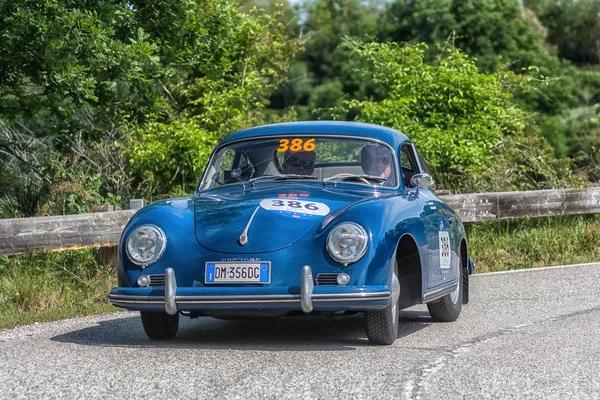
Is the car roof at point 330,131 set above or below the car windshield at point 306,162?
above

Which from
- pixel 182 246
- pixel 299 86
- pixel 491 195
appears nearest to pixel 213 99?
pixel 491 195

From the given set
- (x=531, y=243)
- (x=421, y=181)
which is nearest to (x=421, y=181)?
(x=421, y=181)

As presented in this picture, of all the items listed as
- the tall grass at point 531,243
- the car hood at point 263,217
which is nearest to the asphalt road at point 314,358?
the car hood at point 263,217

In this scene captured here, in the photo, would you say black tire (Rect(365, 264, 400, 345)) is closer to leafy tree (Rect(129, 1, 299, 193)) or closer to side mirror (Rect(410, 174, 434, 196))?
side mirror (Rect(410, 174, 434, 196))

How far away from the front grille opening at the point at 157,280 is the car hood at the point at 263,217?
0.35 meters

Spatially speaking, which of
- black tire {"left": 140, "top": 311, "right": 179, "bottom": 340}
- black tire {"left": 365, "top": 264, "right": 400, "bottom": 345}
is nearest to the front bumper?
black tire {"left": 365, "top": 264, "right": 400, "bottom": 345}

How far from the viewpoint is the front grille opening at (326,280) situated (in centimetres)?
699

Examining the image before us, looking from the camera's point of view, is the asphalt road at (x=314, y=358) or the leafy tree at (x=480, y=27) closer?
the asphalt road at (x=314, y=358)

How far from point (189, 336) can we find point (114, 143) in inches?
461

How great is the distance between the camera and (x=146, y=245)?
7410mm

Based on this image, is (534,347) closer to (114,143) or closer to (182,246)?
(182,246)

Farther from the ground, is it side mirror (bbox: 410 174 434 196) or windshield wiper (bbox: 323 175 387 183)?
windshield wiper (bbox: 323 175 387 183)

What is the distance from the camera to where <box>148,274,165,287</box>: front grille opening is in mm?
7272

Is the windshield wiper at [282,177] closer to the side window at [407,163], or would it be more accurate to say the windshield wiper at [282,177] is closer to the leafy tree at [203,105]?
the side window at [407,163]
